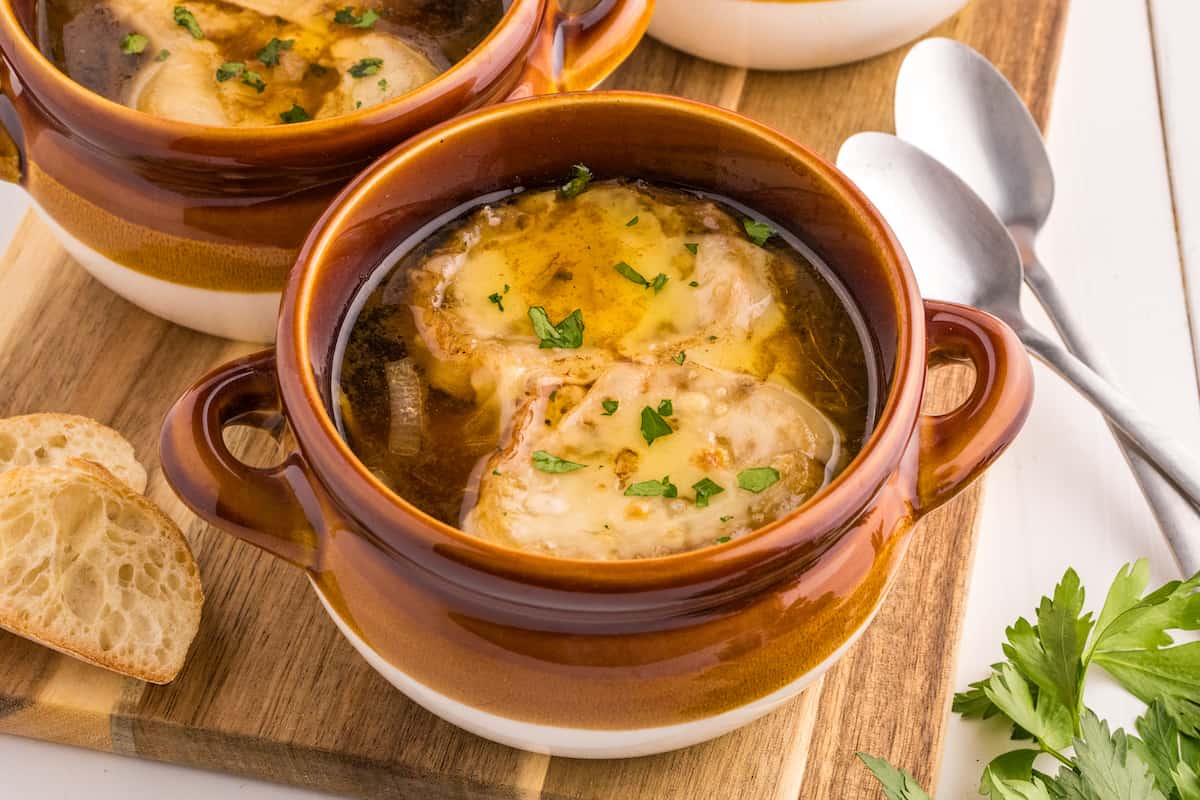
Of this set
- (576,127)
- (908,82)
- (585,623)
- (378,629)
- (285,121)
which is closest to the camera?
(585,623)

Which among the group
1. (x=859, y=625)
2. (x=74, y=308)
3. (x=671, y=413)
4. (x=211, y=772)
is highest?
(x=671, y=413)

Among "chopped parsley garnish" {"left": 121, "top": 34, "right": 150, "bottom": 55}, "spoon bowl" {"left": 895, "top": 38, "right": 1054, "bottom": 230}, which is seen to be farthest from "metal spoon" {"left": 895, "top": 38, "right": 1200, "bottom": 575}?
"chopped parsley garnish" {"left": 121, "top": 34, "right": 150, "bottom": 55}

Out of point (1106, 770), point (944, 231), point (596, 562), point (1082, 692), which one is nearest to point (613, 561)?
point (596, 562)

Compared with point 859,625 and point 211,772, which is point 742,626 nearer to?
point 859,625

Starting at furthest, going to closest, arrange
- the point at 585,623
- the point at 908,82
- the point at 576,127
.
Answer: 1. the point at 908,82
2. the point at 576,127
3. the point at 585,623

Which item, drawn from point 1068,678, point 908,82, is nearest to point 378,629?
point 1068,678

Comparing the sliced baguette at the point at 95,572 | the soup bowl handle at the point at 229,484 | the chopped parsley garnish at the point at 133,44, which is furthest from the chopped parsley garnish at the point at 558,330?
the chopped parsley garnish at the point at 133,44

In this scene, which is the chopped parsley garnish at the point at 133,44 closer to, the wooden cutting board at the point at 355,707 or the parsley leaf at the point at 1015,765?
the wooden cutting board at the point at 355,707
